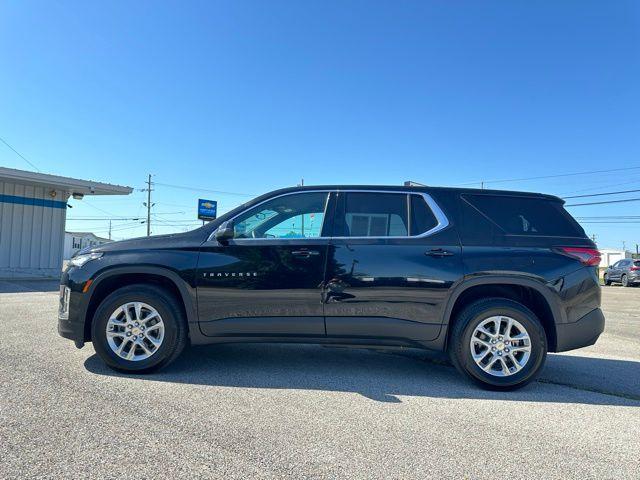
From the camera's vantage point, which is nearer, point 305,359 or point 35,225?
point 305,359

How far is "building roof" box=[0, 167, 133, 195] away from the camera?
48.2 ft

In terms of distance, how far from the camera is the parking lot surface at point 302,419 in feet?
8.48

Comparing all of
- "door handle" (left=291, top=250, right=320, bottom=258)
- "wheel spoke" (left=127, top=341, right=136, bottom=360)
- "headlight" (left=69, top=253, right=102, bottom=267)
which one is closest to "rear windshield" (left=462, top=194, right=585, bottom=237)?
"door handle" (left=291, top=250, right=320, bottom=258)

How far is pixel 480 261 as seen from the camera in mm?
4227

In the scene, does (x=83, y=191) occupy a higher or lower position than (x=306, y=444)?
higher

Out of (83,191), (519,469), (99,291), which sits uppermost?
(83,191)

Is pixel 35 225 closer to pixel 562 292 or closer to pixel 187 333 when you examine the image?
pixel 187 333

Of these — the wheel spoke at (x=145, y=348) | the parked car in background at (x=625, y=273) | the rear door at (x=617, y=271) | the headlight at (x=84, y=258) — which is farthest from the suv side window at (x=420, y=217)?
the rear door at (x=617, y=271)

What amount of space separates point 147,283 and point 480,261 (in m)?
3.13

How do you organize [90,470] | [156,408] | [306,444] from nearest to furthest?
[90,470]
[306,444]
[156,408]

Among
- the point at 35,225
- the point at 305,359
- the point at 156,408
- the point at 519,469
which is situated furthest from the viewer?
the point at 35,225

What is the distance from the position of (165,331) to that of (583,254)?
3.91 metres

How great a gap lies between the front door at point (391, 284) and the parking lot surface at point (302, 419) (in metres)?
0.52

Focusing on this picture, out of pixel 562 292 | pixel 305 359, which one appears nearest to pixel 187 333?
pixel 305 359
